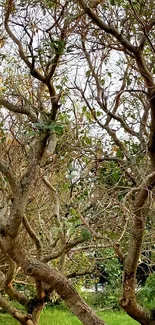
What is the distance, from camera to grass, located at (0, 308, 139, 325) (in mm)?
8029

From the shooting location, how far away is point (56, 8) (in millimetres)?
3525

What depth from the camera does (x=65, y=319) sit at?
841 cm

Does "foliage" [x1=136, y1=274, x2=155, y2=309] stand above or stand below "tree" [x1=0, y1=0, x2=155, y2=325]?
below

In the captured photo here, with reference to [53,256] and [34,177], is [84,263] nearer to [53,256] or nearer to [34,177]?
[53,256]

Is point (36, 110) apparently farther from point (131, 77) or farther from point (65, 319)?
point (65, 319)

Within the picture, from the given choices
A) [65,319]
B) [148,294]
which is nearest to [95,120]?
[148,294]

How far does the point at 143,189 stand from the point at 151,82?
716 millimetres

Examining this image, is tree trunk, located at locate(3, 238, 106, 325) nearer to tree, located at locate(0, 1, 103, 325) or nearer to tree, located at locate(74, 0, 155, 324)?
tree, located at locate(0, 1, 103, 325)

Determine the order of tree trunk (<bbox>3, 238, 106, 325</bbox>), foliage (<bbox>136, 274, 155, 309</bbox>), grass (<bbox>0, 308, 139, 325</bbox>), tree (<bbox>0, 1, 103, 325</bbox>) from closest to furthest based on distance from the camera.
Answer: tree (<bbox>0, 1, 103, 325</bbox>), tree trunk (<bbox>3, 238, 106, 325</bbox>), grass (<bbox>0, 308, 139, 325</bbox>), foliage (<bbox>136, 274, 155, 309</bbox>)

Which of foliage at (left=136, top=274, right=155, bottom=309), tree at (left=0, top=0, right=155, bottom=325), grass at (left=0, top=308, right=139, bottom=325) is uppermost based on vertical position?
tree at (left=0, top=0, right=155, bottom=325)

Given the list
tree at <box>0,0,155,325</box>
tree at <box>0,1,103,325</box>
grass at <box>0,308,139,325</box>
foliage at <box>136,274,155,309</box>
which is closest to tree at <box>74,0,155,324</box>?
tree at <box>0,0,155,325</box>

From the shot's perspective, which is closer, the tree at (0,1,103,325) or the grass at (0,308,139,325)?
the tree at (0,1,103,325)

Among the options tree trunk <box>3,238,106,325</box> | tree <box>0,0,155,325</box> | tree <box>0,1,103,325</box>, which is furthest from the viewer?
tree trunk <box>3,238,106,325</box>

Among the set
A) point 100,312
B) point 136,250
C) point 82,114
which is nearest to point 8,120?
point 82,114
